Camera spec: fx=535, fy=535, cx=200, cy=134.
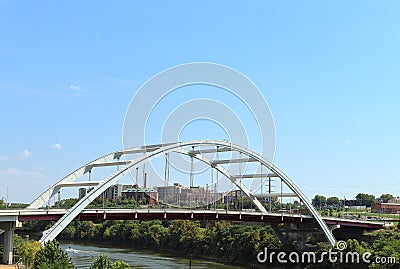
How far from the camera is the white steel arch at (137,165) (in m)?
23.3

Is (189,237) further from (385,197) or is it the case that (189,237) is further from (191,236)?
(385,197)

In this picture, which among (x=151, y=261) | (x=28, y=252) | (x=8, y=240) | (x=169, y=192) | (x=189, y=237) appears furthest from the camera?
(x=189, y=237)

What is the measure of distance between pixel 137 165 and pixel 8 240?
7.28 meters

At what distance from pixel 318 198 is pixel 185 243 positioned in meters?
42.8

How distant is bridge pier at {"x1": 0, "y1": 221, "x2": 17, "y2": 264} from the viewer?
21.5 m

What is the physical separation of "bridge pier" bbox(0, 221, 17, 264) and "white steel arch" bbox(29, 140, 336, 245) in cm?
129

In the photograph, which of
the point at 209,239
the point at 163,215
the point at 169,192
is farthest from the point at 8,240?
the point at 209,239

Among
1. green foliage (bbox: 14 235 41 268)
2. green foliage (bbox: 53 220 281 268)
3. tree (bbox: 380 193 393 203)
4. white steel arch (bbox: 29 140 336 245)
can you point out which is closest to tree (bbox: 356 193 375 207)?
tree (bbox: 380 193 393 203)

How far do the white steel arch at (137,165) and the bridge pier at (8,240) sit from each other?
1295 mm

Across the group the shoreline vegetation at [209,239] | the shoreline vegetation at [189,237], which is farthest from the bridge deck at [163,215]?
the shoreline vegetation at [189,237]

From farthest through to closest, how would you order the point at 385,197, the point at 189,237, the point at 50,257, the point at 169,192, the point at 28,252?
the point at 385,197 < the point at 189,237 < the point at 169,192 < the point at 28,252 < the point at 50,257

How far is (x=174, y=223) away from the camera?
4541 cm

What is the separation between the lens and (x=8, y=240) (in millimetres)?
21609

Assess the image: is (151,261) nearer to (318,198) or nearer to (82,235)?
(82,235)
